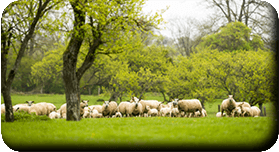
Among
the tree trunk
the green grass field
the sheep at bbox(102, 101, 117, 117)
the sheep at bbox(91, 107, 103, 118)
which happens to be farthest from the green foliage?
the tree trunk

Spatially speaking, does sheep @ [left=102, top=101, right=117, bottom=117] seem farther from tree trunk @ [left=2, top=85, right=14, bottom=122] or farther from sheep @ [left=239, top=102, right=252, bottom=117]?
sheep @ [left=239, top=102, right=252, bottom=117]

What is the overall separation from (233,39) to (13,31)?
1081 inches

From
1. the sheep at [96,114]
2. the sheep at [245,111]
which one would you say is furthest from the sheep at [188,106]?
the sheep at [96,114]

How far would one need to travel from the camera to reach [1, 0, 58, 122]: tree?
11.7 meters

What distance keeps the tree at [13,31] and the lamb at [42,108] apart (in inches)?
312

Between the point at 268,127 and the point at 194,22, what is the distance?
75.1ft

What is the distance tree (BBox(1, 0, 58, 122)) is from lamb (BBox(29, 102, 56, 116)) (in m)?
7.91

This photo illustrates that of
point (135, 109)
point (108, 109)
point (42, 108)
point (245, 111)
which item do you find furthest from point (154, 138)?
point (42, 108)

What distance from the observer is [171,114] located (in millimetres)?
22969

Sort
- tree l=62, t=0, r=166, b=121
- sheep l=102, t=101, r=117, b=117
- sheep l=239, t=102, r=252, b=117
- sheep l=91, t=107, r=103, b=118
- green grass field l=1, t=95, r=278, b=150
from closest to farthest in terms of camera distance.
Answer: green grass field l=1, t=95, r=278, b=150
tree l=62, t=0, r=166, b=121
sheep l=239, t=102, r=252, b=117
sheep l=102, t=101, r=117, b=117
sheep l=91, t=107, r=103, b=118

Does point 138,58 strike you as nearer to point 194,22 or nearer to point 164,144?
point 194,22

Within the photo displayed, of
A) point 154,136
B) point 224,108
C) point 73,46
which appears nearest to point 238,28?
point 224,108

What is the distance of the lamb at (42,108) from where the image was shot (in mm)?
20081

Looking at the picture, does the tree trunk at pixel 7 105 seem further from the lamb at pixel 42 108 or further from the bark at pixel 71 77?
the lamb at pixel 42 108
